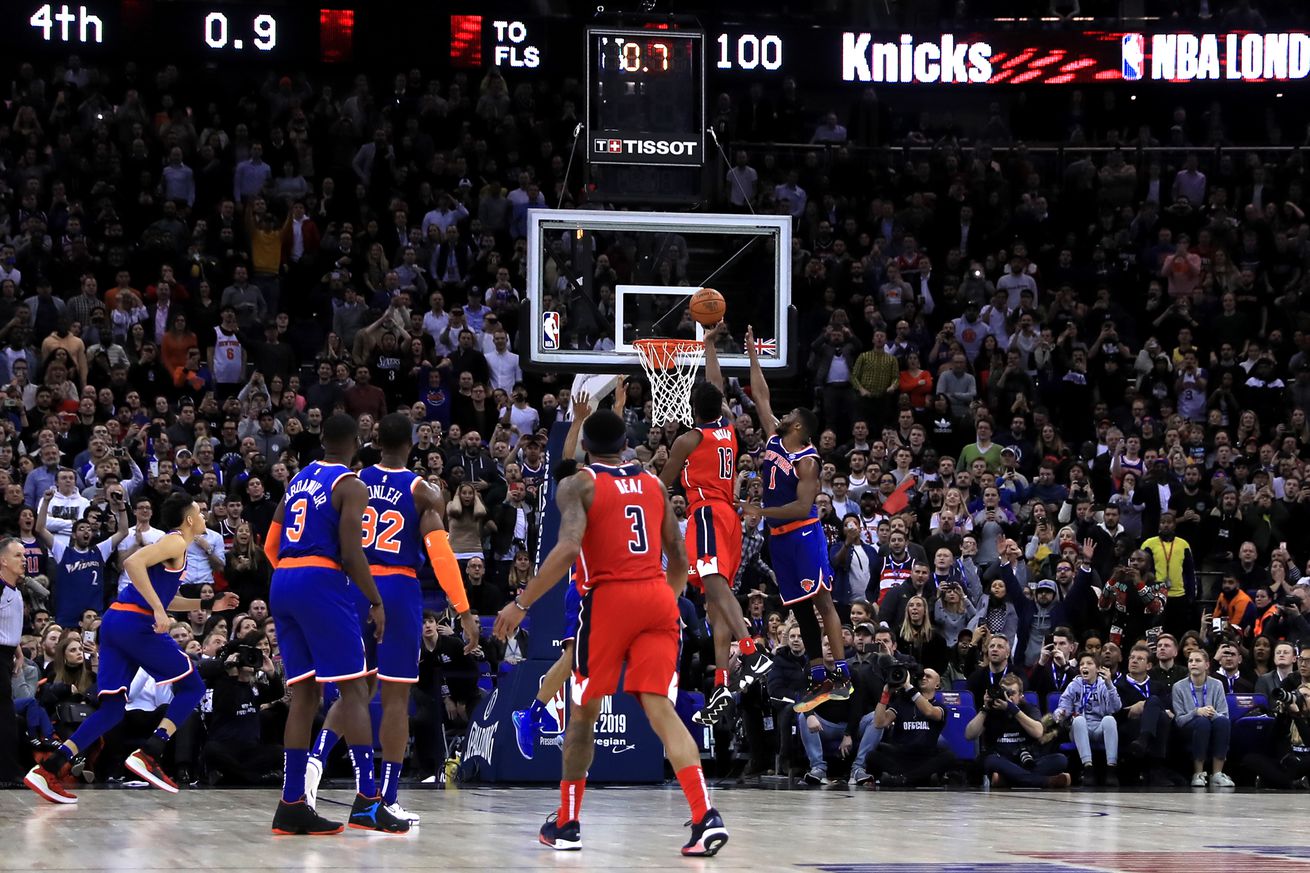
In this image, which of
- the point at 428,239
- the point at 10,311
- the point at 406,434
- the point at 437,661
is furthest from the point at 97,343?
the point at 406,434

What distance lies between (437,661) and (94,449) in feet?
16.0

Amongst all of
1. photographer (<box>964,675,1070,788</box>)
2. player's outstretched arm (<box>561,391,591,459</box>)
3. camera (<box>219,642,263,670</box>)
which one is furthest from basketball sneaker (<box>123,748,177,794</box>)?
photographer (<box>964,675,1070,788</box>)

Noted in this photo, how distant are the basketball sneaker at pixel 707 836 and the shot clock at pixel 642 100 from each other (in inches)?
383

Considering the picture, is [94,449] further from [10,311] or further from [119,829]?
[119,829]

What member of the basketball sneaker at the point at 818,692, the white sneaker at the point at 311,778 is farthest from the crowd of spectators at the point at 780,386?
the white sneaker at the point at 311,778

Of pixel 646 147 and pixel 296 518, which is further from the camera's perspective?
pixel 646 147

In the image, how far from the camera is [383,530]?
1059 cm

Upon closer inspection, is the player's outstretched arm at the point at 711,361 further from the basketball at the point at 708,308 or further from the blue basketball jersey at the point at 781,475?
the blue basketball jersey at the point at 781,475

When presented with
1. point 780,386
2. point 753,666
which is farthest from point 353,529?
point 780,386

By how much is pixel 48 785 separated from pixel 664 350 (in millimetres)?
5868

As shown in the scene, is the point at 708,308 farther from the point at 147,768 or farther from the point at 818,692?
the point at 147,768

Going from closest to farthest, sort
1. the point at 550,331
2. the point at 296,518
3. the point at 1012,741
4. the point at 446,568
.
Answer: the point at 296,518, the point at 446,568, the point at 550,331, the point at 1012,741

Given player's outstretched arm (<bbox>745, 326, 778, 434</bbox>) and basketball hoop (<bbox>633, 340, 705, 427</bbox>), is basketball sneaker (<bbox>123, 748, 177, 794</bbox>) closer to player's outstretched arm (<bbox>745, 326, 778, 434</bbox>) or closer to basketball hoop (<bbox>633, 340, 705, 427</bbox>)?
basketball hoop (<bbox>633, 340, 705, 427</bbox>)

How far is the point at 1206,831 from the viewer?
11.3 metres
